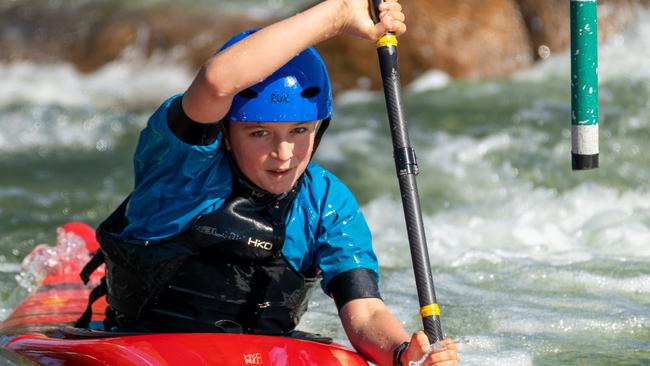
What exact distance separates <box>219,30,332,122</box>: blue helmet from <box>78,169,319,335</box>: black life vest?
23 cm

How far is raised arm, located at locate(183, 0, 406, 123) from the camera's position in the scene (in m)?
2.79

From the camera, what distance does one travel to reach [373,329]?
304 centimetres

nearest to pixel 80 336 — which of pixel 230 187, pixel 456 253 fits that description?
pixel 230 187

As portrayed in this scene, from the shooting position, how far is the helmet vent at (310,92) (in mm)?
3025

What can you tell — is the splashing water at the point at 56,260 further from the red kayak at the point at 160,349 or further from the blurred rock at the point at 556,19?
the blurred rock at the point at 556,19

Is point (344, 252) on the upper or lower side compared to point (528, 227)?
lower

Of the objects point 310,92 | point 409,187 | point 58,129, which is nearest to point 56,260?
point 310,92

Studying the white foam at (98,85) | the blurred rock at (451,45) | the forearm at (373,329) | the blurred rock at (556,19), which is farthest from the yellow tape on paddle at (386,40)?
the white foam at (98,85)

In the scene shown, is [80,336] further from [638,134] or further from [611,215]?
[638,134]

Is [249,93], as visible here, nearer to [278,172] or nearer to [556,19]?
[278,172]

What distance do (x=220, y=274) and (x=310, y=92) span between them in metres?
0.58

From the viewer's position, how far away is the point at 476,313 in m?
4.20

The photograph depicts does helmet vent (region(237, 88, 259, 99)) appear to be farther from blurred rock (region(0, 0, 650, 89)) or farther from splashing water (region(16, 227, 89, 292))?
blurred rock (region(0, 0, 650, 89))

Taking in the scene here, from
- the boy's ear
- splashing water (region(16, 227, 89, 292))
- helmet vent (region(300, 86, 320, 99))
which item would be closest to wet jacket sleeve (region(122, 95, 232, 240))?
the boy's ear
